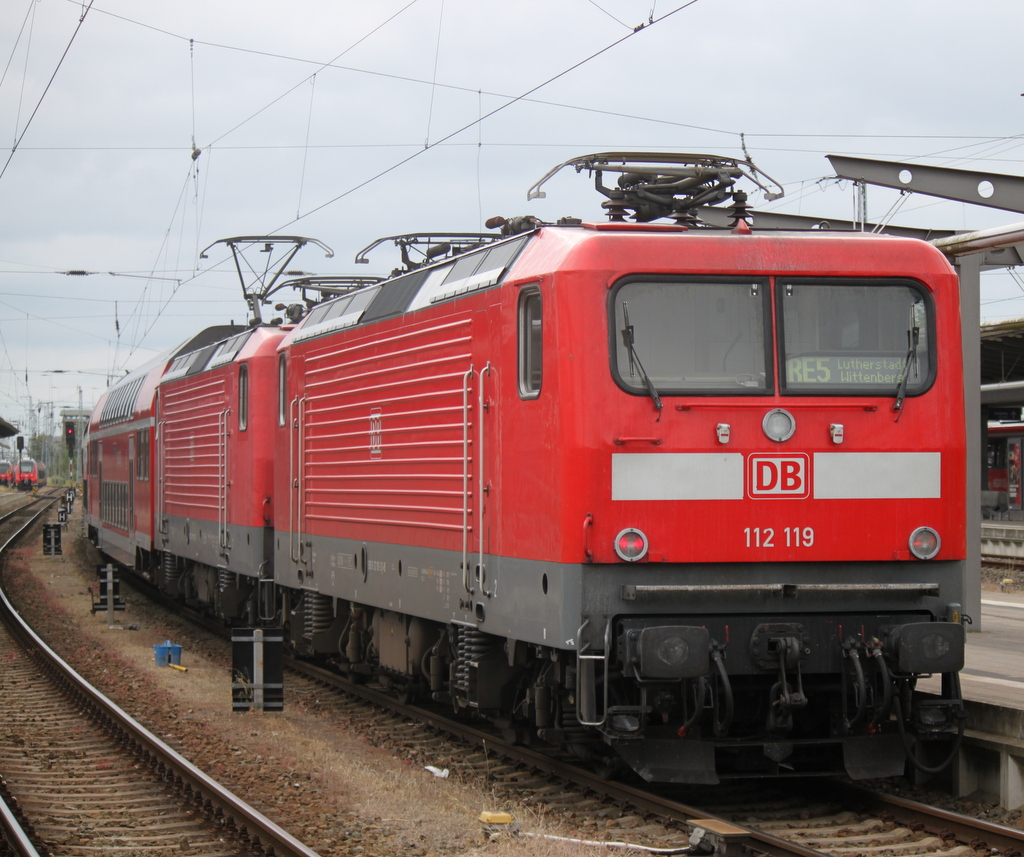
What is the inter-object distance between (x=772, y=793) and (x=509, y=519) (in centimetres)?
243

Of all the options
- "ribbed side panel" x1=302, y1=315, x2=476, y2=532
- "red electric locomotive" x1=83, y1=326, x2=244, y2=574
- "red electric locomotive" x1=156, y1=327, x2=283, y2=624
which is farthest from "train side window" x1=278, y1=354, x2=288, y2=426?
"red electric locomotive" x1=83, y1=326, x2=244, y2=574

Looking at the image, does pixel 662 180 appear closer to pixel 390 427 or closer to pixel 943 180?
pixel 390 427

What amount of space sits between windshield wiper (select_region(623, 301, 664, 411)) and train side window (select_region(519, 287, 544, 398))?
56 cm

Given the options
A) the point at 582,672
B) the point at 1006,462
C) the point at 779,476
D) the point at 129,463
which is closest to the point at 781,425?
the point at 779,476

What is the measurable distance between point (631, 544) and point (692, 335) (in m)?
1.30

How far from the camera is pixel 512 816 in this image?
7.93m

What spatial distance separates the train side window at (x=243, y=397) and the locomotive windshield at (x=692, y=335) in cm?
886

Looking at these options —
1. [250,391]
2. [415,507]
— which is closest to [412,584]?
[415,507]

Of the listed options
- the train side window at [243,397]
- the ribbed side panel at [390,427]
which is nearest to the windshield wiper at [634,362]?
the ribbed side panel at [390,427]

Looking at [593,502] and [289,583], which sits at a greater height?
[593,502]

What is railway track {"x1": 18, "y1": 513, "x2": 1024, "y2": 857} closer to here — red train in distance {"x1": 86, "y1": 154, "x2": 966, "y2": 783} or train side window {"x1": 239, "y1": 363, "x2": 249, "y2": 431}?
red train in distance {"x1": 86, "y1": 154, "x2": 966, "y2": 783}

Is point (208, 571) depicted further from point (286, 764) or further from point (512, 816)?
point (512, 816)

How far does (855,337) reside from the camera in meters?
7.98

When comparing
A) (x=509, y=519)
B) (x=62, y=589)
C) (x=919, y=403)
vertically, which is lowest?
(x=62, y=589)
